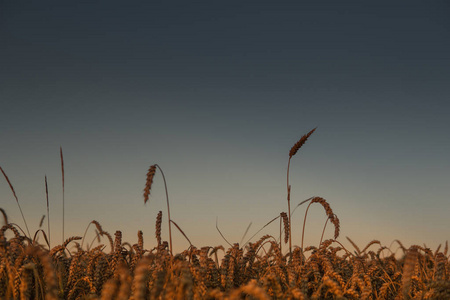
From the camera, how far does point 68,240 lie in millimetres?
3238

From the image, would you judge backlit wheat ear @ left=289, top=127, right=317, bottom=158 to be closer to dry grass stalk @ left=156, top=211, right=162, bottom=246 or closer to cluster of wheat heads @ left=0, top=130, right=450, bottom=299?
cluster of wheat heads @ left=0, top=130, right=450, bottom=299

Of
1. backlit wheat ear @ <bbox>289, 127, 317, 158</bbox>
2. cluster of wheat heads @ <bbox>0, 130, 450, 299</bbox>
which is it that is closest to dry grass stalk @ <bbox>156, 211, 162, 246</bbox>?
cluster of wheat heads @ <bbox>0, 130, 450, 299</bbox>

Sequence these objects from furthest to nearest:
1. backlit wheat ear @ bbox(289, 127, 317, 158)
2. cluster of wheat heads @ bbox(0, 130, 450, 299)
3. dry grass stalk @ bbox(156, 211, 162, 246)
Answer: backlit wheat ear @ bbox(289, 127, 317, 158), dry grass stalk @ bbox(156, 211, 162, 246), cluster of wheat heads @ bbox(0, 130, 450, 299)

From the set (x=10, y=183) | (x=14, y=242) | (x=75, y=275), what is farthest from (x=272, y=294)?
(x=10, y=183)

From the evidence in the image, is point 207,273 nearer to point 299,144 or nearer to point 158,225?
point 158,225

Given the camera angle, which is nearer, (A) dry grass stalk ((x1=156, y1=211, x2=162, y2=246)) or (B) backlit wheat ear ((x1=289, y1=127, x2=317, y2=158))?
(A) dry grass stalk ((x1=156, y1=211, x2=162, y2=246))

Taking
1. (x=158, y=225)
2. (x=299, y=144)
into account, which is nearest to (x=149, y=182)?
(x=158, y=225)

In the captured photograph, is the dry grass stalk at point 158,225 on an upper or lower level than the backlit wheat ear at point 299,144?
lower

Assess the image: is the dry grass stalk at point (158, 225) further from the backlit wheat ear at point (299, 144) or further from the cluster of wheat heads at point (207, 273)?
the backlit wheat ear at point (299, 144)

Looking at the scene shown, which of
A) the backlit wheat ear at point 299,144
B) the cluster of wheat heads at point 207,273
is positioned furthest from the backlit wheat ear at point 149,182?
the backlit wheat ear at point 299,144

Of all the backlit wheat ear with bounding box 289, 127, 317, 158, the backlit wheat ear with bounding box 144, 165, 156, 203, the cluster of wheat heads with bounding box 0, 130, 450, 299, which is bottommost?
the cluster of wheat heads with bounding box 0, 130, 450, 299

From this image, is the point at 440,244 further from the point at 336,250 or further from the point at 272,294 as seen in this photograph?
the point at 272,294

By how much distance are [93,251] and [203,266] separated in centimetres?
158

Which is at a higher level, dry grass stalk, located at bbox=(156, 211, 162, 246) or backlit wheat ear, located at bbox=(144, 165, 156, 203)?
backlit wheat ear, located at bbox=(144, 165, 156, 203)
